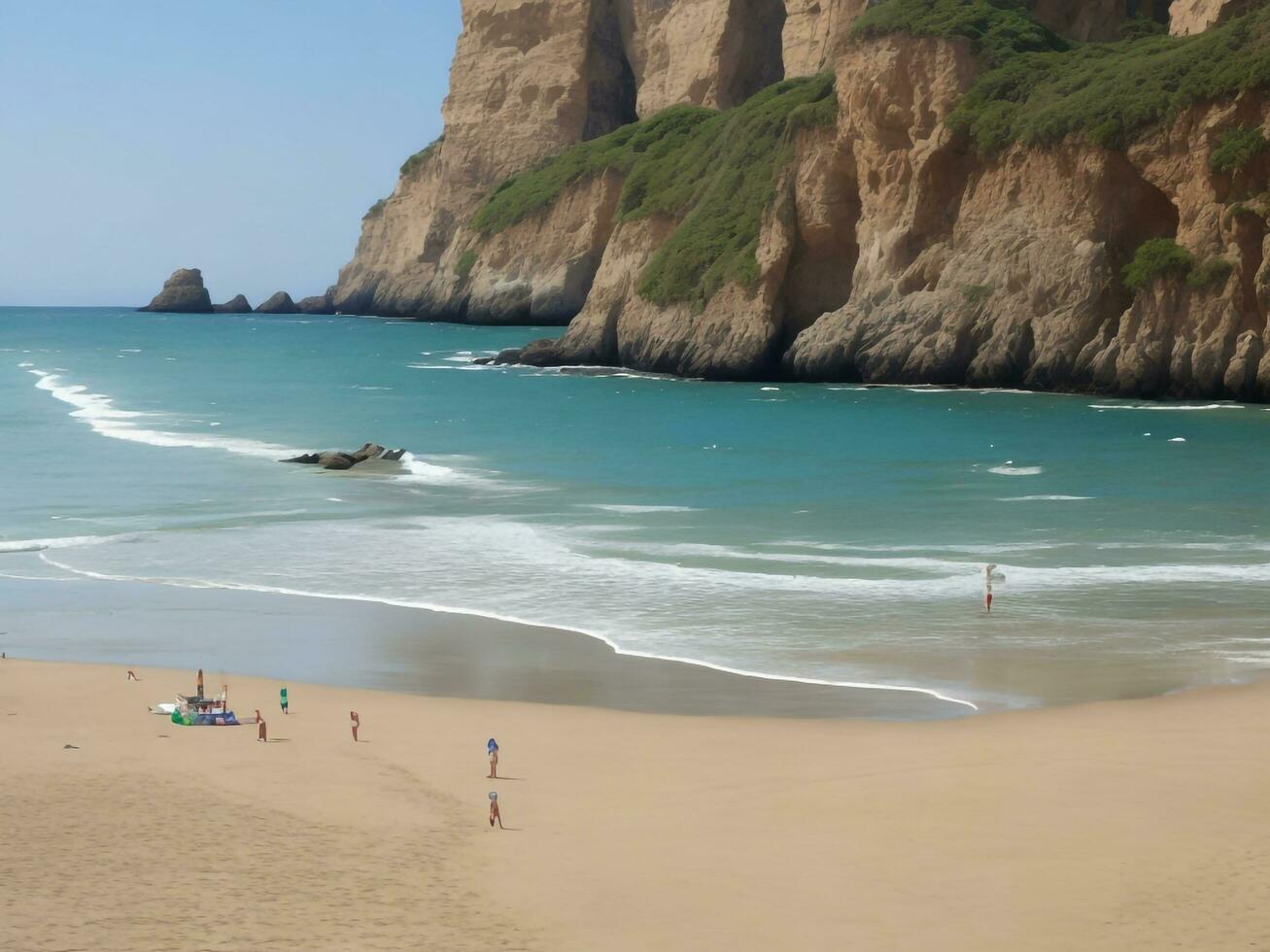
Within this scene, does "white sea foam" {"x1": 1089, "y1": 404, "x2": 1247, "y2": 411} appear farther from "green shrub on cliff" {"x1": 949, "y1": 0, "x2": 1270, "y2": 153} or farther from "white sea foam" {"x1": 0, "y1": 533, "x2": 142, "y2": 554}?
"white sea foam" {"x1": 0, "y1": 533, "x2": 142, "y2": 554}

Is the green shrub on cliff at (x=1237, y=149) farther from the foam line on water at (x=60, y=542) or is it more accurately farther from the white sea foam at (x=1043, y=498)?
the foam line on water at (x=60, y=542)

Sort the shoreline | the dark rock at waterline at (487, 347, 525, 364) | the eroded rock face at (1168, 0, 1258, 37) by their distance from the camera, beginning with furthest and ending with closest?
the dark rock at waterline at (487, 347, 525, 364) → the eroded rock face at (1168, 0, 1258, 37) → the shoreline

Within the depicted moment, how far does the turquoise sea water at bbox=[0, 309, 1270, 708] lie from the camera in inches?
773

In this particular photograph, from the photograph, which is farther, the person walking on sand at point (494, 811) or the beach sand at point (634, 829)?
the person walking on sand at point (494, 811)

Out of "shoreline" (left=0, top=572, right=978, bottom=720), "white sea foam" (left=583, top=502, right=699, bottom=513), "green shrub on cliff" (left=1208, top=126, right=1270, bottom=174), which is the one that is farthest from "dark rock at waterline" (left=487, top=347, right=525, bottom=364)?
"shoreline" (left=0, top=572, right=978, bottom=720)

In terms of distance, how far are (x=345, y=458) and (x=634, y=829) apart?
90.0 feet

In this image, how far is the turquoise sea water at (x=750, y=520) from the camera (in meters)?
19.6

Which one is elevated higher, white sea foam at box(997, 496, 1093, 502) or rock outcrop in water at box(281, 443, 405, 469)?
white sea foam at box(997, 496, 1093, 502)

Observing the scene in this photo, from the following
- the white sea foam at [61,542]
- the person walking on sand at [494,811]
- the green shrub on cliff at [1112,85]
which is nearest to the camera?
the person walking on sand at [494,811]

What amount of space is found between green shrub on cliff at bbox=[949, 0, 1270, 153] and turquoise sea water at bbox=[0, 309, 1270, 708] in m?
9.01

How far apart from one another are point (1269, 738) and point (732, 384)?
4843 centimetres

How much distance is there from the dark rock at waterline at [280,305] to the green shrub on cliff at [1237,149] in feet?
490

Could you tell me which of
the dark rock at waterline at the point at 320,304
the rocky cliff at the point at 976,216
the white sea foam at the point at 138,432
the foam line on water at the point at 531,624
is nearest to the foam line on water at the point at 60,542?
the foam line on water at the point at 531,624

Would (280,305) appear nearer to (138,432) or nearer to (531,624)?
(138,432)
